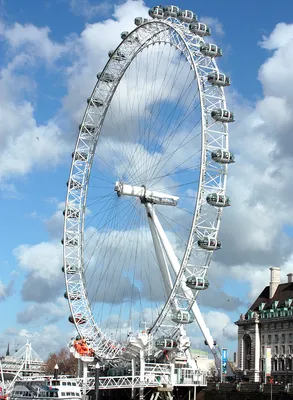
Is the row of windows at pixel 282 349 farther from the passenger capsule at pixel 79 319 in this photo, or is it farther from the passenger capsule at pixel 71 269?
the passenger capsule at pixel 71 269

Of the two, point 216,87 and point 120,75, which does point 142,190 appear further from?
point 120,75

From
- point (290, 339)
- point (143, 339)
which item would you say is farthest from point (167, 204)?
point (290, 339)

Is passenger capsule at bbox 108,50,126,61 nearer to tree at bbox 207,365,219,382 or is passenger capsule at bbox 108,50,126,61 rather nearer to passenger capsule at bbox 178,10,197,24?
passenger capsule at bbox 178,10,197,24

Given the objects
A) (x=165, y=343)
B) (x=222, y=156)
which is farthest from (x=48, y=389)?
(x=222, y=156)

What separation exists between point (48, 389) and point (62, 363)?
→ 317ft

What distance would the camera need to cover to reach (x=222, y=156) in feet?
213

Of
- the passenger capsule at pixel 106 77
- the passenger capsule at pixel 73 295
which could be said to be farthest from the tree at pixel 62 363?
the passenger capsule at pixel 106 77

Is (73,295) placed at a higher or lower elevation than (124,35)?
lower

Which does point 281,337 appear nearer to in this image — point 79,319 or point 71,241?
point 79,319

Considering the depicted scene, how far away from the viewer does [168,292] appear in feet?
226

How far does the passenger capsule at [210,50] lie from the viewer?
220 ft

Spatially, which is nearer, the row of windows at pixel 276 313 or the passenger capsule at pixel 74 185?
the passenger capsule at pixel 74 185

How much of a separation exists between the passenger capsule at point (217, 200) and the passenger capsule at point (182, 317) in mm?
9806

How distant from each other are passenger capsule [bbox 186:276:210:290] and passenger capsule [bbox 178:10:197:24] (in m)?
25.7
